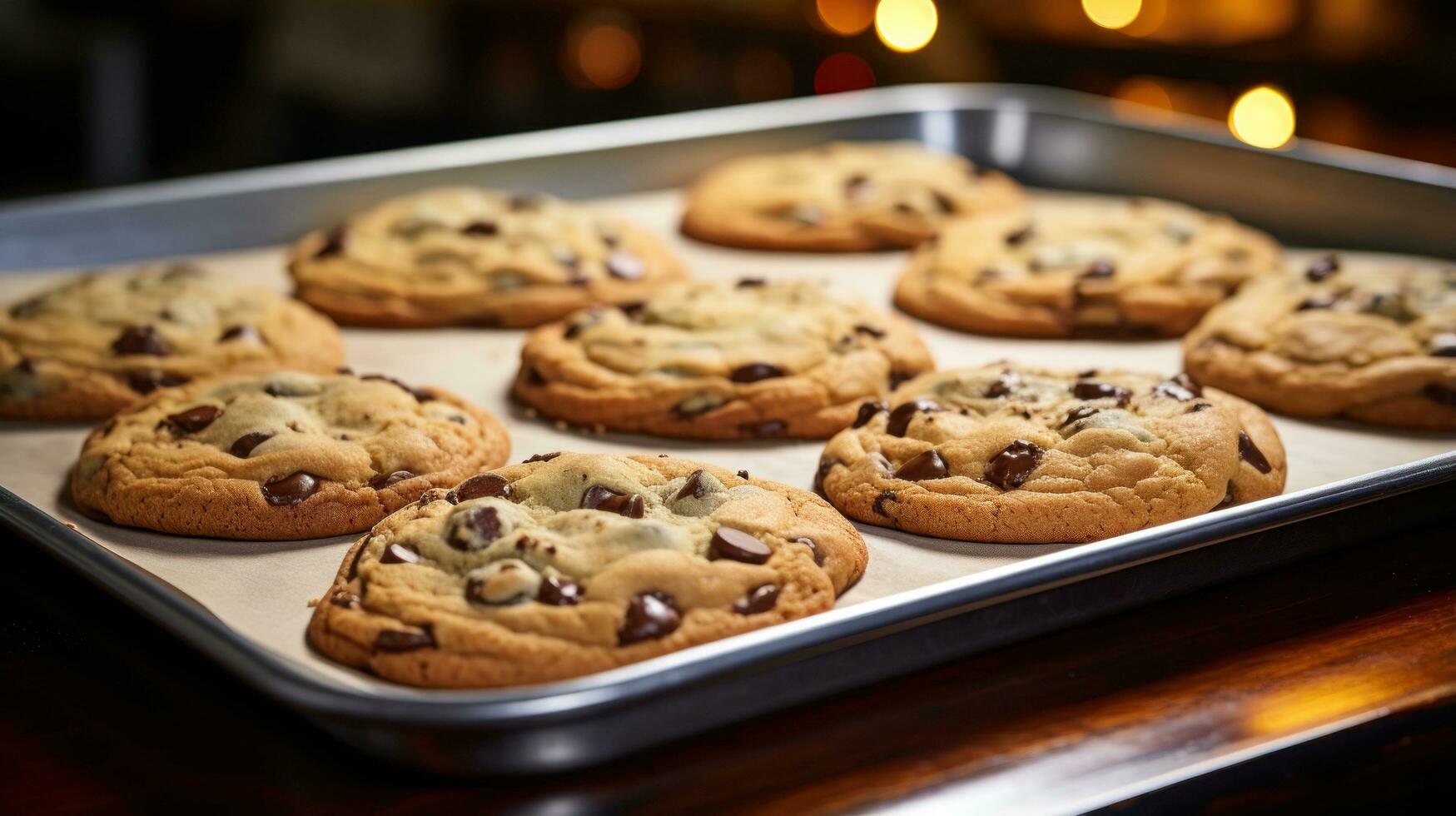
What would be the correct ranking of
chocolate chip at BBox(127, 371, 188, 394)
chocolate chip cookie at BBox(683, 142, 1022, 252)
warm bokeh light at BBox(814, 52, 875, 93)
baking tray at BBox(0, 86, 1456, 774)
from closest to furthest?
baking tray at BBox(0, 86, 1456, 774) < chocolate chip at BBox(127, 371, 188, 394) < chocolate chip cookie at BBox(683, 142, 1022, 252) < warm bokeh light at BBox(814, 52, 875, 93)

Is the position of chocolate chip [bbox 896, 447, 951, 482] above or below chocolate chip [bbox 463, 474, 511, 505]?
above

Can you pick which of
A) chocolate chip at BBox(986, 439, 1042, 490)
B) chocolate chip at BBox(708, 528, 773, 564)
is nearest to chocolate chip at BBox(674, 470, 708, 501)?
chocolate chip at BBox(708, 528, 773, 564)

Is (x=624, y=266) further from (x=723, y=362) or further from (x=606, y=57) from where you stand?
(x=606, y=57)

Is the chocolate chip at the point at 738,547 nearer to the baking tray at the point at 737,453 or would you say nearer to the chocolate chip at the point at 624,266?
the baking tray at the point at 737,453

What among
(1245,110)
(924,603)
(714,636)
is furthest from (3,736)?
(1245,110)

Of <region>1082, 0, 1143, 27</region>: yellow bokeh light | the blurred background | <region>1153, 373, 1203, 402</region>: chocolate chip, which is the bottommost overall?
the blurred background

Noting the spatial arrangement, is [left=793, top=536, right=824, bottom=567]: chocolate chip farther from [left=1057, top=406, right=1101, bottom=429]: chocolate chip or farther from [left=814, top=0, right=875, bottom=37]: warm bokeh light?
[left=814, top=0, right=875, bottom=37]: warm bokeh light
